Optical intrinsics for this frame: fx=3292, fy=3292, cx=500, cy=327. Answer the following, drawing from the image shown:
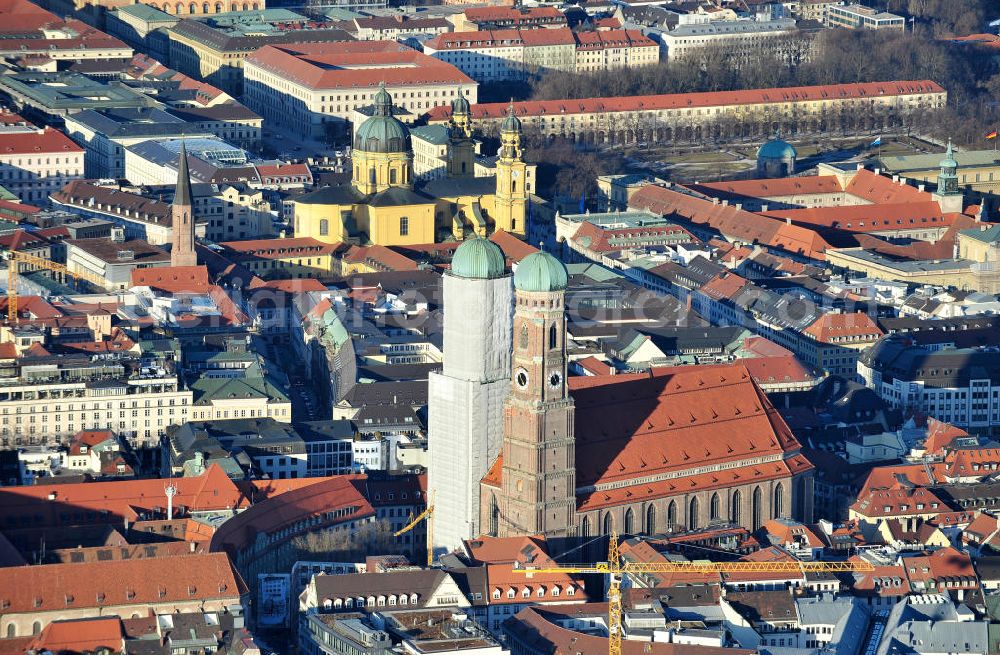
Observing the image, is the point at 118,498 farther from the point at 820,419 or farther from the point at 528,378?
the point at 820,419

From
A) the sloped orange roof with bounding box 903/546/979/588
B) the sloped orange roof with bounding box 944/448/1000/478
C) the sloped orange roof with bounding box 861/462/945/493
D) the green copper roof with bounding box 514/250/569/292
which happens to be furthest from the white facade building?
the sloped orange roof with bounding box 944/448/1000/478

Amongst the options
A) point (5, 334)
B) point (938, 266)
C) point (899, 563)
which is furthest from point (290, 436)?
point (938, 266)

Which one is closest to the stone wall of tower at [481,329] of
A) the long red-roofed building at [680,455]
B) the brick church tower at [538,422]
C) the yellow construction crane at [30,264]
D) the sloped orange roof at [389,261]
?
the brick church tower at [538,422]

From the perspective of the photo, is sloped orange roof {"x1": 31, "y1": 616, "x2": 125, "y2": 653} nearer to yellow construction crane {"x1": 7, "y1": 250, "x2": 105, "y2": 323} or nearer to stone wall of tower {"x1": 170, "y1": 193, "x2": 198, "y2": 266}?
yellow construction crane {"x1": 7, "y1": 250, "x2": 105, "y2": 323}

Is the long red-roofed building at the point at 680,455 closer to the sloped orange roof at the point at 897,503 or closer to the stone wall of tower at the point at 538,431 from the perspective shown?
the stone wall of tower at the point at 538,431

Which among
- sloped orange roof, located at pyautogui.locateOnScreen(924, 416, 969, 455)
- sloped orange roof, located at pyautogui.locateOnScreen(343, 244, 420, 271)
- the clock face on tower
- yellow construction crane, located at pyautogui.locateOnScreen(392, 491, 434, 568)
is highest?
the clock face on tower

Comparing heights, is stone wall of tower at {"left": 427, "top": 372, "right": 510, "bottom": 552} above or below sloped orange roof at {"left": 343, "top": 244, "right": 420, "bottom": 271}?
above

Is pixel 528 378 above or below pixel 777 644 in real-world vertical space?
above

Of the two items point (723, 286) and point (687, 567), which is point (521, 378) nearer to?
point (687, 567)
